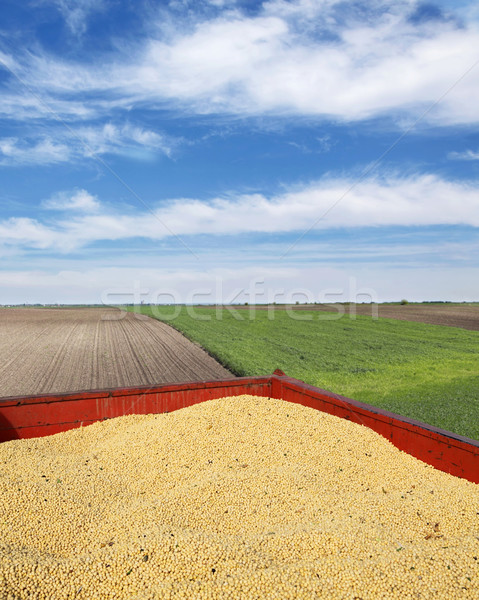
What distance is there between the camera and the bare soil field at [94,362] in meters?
13.8

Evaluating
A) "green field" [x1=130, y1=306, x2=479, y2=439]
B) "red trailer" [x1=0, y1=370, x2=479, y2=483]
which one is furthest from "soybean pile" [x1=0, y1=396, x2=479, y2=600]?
"green field" [x1=130, y1=306, x2=479, y2=439]

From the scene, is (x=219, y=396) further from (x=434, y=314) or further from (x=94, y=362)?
(x=434, y=314)

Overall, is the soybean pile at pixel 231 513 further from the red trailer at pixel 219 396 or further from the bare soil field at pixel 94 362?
the bare soil field at pixel 94 362

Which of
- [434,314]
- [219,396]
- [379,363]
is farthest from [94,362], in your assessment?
[434,314]

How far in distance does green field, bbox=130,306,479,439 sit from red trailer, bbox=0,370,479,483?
11.4 ft

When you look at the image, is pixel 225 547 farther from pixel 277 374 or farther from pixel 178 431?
pixel 277 374

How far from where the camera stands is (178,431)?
505cm

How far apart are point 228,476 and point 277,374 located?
263 centimetres

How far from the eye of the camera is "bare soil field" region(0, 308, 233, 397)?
45.4ft

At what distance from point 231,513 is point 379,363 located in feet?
43.7

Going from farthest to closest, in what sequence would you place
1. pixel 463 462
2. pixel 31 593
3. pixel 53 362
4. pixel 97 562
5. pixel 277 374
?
pixel 53 362, pixel 277 374, pixel 463 462, pixel 97 562, pixel 31 593

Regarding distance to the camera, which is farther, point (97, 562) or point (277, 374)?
point (277, 374)

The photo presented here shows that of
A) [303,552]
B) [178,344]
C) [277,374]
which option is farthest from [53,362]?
[303,552]

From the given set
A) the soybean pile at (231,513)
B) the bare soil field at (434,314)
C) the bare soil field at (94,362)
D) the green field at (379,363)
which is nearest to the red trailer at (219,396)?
the soybean pile at (231,513)
